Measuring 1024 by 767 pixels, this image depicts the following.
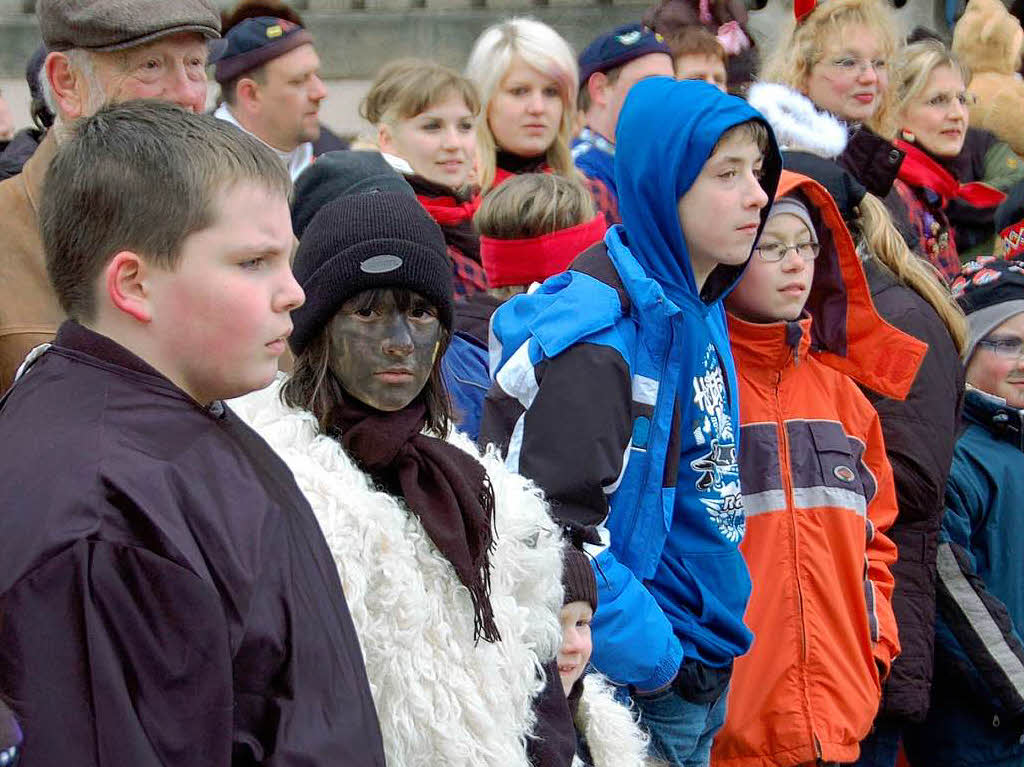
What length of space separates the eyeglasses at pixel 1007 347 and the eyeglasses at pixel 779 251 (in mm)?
1323

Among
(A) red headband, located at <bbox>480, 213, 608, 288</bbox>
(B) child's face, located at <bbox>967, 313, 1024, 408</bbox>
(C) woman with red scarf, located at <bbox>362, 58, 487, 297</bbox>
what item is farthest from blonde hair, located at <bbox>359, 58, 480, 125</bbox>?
(B) child's face, located at <bbox>967, 313, 1024, 408</bbox>

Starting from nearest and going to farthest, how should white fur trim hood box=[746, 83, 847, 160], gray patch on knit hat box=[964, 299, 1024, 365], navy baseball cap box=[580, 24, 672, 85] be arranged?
white fur trim hood box=[746, 83, 847, 160]
gray patch on knit hat box=[964, 299, 1024, 365]
navy baseball cap box=[580, 24, 672, 85]

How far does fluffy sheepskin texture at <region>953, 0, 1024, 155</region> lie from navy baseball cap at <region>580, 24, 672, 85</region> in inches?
107

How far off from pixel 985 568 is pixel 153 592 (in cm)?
387

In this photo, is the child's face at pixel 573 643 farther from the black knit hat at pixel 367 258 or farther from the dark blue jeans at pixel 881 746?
the dark blue jeans at pixel 881 746

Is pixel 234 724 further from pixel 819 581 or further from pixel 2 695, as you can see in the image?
pixel 819 581

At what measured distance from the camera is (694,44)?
21.1 feet

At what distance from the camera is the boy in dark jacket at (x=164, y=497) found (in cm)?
180

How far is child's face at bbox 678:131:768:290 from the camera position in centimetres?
378

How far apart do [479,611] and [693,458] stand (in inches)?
44.9

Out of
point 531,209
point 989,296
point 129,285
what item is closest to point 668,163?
point 531,209

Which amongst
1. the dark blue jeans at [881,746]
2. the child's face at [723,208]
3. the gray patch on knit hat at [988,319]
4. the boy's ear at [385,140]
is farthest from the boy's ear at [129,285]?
the gray patch on knit hat at [988,319]

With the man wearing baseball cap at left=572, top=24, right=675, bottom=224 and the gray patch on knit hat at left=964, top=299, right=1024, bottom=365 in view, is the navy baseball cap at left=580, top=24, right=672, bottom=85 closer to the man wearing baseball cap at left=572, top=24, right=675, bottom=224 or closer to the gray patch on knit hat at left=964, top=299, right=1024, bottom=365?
the man wearing baseball cap at left=572, top=24, right=675, bottom=224

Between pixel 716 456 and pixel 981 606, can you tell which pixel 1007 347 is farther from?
pixel 716 456
